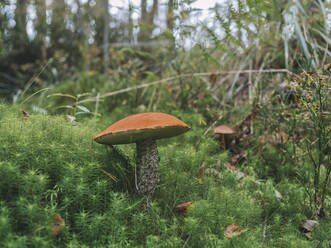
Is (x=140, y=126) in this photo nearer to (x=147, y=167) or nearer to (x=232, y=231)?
(x=147, y=167)

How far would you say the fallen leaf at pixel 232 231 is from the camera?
3.86ft

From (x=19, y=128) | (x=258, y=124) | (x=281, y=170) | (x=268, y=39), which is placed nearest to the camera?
(x=19, y=128)

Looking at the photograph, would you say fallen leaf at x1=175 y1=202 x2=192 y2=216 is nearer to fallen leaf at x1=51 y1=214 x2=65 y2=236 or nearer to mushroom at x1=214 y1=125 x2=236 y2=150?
fallen leaf at x1=51 y1=214 x2=65 y2=236

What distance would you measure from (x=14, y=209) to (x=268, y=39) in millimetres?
3242

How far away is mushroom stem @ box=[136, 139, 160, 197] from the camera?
1396mm

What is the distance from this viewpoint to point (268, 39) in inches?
127

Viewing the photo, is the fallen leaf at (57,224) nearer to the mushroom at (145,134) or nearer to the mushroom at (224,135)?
the mushroom at (145,134)

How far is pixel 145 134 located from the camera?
128 centimetres

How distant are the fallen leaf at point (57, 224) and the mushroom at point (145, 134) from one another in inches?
15.7

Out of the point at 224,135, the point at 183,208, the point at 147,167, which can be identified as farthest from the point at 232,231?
the point at 224,135

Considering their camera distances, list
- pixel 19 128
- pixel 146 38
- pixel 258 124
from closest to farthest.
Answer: pixel 19 128
pixel 258 124
pixel 146 38

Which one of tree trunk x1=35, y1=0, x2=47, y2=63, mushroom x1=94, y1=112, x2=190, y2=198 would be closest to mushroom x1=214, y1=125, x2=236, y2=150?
mushroom x1=94, y1=112, x2=190, y2=198

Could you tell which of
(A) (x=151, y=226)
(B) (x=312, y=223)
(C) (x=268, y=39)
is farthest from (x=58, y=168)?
(C) (x=268, y=39)

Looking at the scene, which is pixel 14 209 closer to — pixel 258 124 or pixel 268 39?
pixel 258 124
